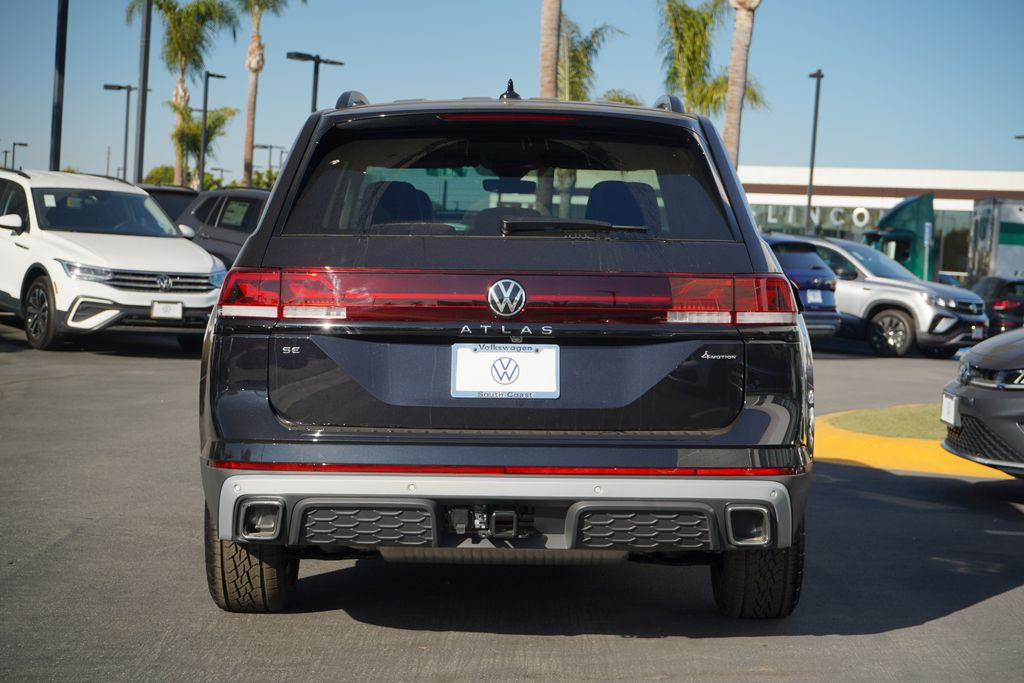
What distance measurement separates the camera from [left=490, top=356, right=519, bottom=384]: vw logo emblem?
4.32 metres

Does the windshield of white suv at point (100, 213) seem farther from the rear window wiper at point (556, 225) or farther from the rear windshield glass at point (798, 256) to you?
the rear window wiper at point (556, 225)

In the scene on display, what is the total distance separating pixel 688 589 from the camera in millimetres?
5828

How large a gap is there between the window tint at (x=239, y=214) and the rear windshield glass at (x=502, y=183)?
14967 mm

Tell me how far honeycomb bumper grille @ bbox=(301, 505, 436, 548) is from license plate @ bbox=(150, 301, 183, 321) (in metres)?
11.2

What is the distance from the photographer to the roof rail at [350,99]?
16.7 ft

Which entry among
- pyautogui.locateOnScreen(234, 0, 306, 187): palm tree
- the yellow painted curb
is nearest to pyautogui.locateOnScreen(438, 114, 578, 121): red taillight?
the yellow painted curb

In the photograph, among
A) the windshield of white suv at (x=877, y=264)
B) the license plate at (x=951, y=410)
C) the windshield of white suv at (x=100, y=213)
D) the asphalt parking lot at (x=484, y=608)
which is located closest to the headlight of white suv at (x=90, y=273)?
the windshield of white suv at (x=100, y=213)

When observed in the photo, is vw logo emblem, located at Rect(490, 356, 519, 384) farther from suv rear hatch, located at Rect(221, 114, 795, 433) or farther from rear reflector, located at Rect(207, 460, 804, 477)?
rear reflector, located at Rect(207, 460, 804, 477)

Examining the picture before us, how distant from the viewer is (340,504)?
4.29 m

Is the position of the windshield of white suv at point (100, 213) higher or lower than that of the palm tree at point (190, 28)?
lower

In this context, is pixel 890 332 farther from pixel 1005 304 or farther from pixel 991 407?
pixel 991 407

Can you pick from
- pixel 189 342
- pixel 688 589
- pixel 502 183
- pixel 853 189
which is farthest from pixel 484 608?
pixel 853 189

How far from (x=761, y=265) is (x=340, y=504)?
1.50 m

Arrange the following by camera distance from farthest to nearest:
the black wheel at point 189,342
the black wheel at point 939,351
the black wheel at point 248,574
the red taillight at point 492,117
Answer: the black wheel at point 939,351 → the black wheel at point 189,342 → the black wheel at point 248,574 → the red taillight at point 492,117
